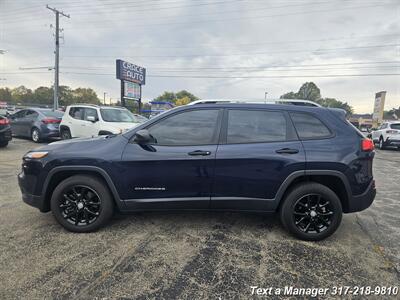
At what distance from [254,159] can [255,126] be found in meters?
0.43

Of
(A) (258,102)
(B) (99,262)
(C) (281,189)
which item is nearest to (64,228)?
(B) (99,262)

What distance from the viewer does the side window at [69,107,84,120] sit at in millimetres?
9593

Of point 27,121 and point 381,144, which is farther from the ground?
point 27,121

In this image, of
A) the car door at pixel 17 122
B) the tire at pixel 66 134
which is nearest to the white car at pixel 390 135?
the tire at pixel 66 134

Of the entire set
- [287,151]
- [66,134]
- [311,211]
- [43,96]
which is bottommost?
[311,211]

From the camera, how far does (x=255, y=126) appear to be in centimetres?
317

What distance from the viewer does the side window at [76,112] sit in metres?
9.59

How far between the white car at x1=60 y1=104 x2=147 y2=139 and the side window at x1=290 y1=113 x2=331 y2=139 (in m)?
6.35

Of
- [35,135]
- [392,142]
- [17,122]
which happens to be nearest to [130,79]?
[17,122]

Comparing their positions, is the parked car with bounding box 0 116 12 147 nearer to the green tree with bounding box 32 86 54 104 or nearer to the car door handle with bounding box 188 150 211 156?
the car door handle with bounding box 188 150 211 156

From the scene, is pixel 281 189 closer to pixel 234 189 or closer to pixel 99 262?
pixel 234 189

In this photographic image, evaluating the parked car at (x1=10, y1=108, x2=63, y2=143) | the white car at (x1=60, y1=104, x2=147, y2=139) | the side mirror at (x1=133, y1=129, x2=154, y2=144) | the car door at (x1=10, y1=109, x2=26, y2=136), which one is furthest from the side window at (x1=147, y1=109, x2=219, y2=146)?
the car door at (x1=10, y1=109, x2=26, y2=136)

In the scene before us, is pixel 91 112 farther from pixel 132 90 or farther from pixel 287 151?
pixel 132 90

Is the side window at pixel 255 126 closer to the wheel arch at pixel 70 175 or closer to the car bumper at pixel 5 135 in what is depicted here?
the wheel arch at pixel 70 175
